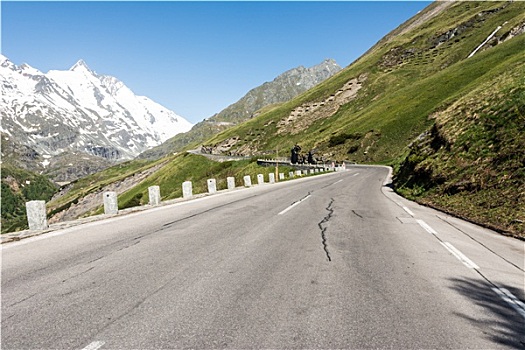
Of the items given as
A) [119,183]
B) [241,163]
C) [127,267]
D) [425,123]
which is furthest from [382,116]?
[119,183]

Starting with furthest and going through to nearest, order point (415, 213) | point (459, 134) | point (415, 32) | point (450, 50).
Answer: point (415, 32), point (450, 50), point (459, 134), point (415, 213)

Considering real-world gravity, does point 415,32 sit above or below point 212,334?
above

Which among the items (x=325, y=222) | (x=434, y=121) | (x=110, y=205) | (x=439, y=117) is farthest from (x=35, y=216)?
(x=434, y=121)

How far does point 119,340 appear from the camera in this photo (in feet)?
10.5

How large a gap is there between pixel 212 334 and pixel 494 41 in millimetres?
119542

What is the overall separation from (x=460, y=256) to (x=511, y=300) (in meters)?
2.07

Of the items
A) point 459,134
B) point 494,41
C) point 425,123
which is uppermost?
point 494,41

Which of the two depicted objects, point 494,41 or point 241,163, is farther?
point 494,41

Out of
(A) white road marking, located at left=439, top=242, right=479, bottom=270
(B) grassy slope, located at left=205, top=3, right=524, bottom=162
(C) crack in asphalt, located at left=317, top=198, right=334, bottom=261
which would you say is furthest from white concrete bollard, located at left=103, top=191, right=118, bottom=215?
(B) grassy slope, located at left=205, top=3, right=524, bottom=162

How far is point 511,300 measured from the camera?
4.48 metres

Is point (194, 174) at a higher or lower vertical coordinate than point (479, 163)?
higher

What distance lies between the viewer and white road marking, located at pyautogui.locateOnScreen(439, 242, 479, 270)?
19.5 ft

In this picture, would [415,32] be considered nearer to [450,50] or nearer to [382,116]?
[450,50]

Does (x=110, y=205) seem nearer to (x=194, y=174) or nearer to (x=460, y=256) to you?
(x=460, y=256)
